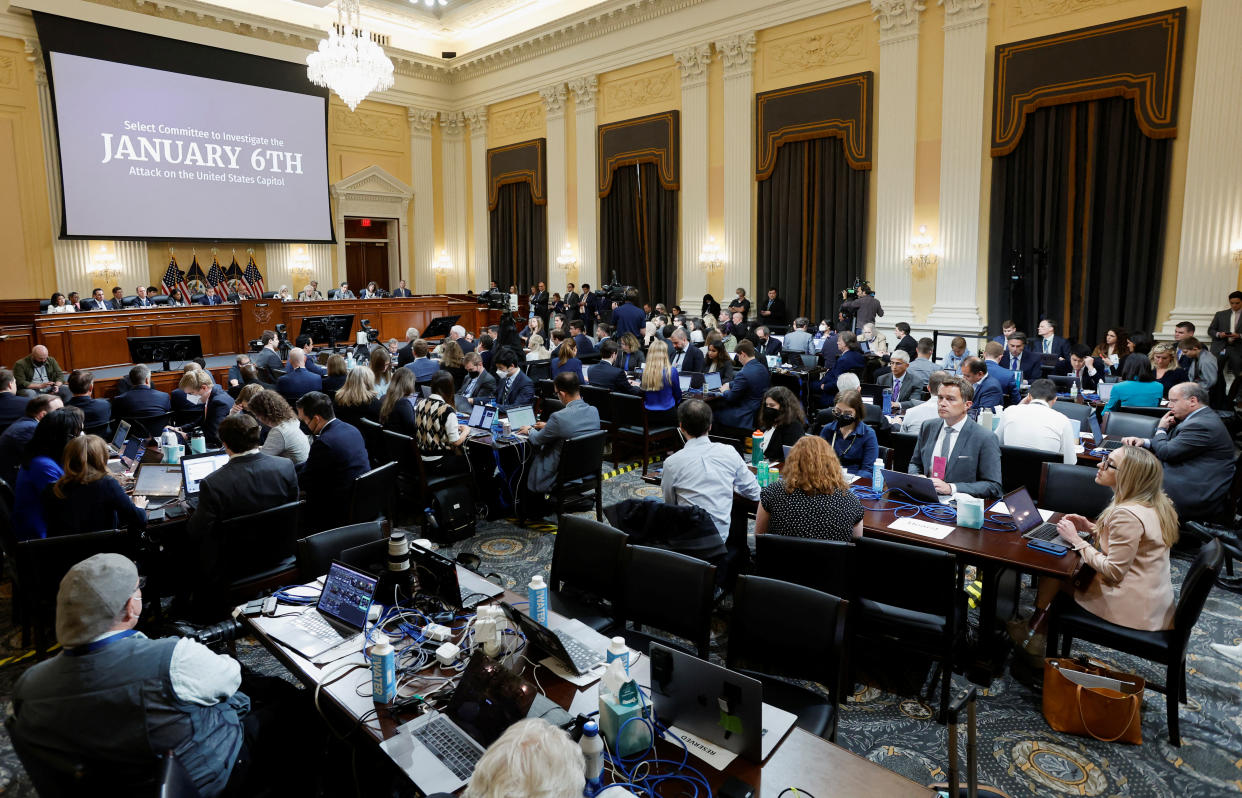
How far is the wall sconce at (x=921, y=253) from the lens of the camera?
11297mm

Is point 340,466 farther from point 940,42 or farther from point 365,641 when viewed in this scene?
point 940,42

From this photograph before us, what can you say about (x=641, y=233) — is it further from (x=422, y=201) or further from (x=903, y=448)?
(x=903, y=448)

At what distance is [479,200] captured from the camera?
18891 mm

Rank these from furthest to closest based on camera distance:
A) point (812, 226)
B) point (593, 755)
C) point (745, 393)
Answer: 1. point (812, 226)
2. point (745, 393)
3. point (593, 755)

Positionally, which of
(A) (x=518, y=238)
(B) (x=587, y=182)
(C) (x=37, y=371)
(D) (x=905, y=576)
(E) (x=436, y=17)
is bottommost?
(D) (x=905, y=576)

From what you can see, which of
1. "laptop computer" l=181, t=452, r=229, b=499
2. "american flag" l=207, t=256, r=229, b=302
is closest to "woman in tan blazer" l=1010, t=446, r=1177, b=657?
"laptop computer" l=181, t=452, r=229, b=499

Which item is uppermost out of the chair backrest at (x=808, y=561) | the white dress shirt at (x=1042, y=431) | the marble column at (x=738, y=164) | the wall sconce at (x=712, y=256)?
the marble column at (x=738, y=164)

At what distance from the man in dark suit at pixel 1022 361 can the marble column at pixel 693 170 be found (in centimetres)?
646

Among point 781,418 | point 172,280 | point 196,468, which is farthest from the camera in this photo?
point 172,280

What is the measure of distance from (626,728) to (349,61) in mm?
10703

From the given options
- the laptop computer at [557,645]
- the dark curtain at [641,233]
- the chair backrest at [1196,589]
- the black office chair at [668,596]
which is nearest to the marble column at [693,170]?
the dark curtain at [641,233]

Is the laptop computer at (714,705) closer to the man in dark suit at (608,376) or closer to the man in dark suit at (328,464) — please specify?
the man in dark suit at (328,464)

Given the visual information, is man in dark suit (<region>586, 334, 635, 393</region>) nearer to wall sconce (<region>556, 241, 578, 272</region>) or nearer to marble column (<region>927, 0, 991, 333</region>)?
marble column (<region>927, 0, 991, 333</region>)

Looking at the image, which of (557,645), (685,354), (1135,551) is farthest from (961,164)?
(557,645)
